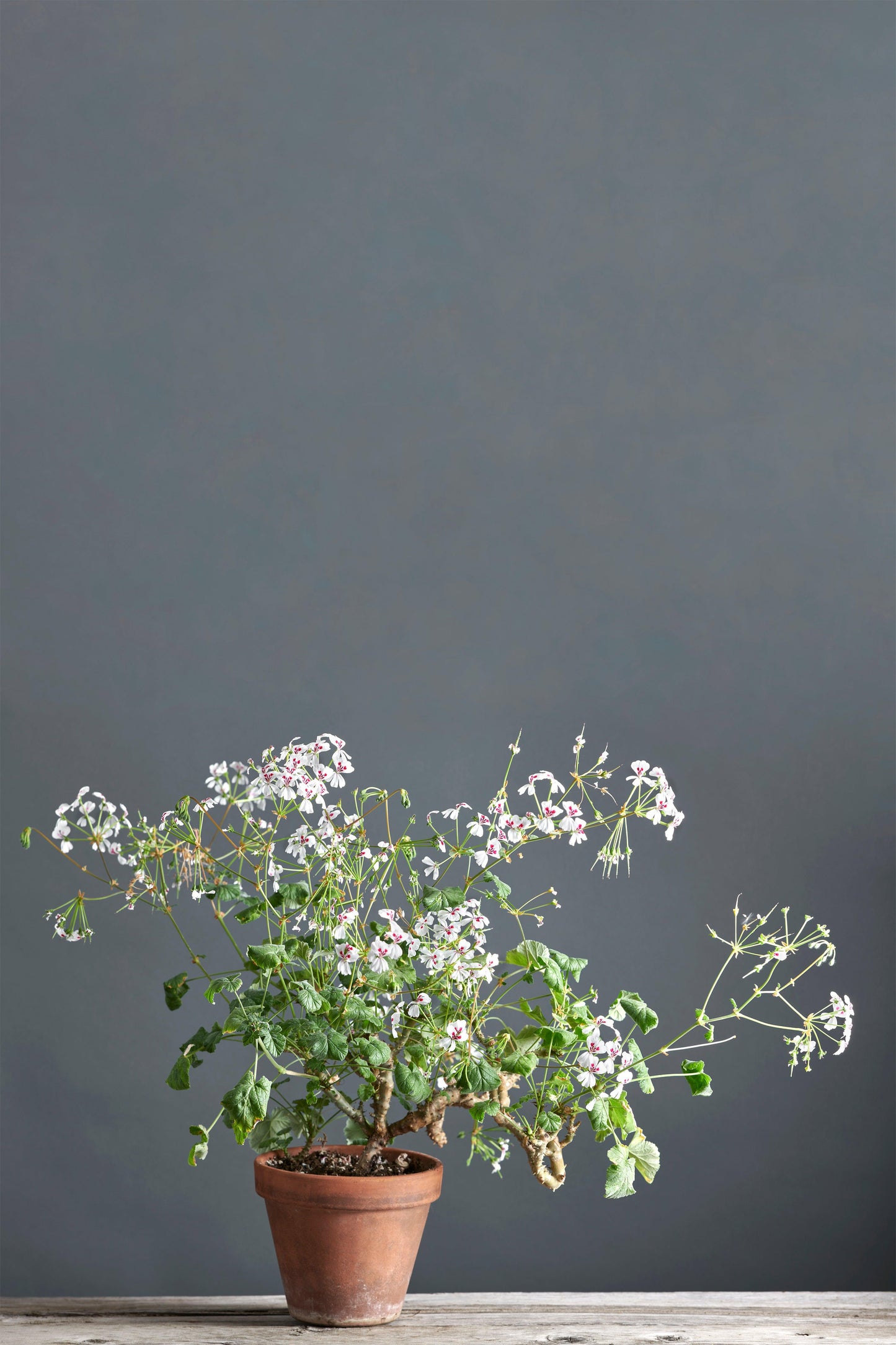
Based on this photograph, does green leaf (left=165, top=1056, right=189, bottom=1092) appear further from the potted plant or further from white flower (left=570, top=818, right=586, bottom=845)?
white flower (left=570, top=818, right=586, bottom=845)

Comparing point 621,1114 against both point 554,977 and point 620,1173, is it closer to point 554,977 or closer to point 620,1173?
point 620,1173

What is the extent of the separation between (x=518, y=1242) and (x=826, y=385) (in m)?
1.67

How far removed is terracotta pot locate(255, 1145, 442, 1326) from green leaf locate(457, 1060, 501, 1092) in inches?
6.4

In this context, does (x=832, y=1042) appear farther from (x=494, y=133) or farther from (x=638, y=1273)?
(x=494, y=133)

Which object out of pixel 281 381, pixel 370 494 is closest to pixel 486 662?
pixel 370 494

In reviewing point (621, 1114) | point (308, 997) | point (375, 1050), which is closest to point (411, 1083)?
point (375, 1050)

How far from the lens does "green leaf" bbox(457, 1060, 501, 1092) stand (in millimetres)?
1355

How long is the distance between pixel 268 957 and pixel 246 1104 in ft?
0.54

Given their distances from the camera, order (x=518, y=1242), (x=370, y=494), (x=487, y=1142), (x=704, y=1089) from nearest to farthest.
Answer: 1. (x=704, y=1089)
2. (x=487, y=1142)
3. (x=518, y=1242)
4. (x=370, y=494)

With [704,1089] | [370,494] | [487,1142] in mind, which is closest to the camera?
[704,1089]

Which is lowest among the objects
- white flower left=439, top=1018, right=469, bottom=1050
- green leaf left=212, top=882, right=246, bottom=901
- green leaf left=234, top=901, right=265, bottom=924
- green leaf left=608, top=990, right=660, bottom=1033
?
green leaf left=608, top=990, right=660, bottom=1033

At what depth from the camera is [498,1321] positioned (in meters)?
1.50

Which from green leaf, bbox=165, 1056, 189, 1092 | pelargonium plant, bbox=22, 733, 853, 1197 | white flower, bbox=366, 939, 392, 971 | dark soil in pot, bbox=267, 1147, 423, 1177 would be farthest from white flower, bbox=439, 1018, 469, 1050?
green leaf, bbox=165, 1056, 189, 1092

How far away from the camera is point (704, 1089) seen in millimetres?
1412
